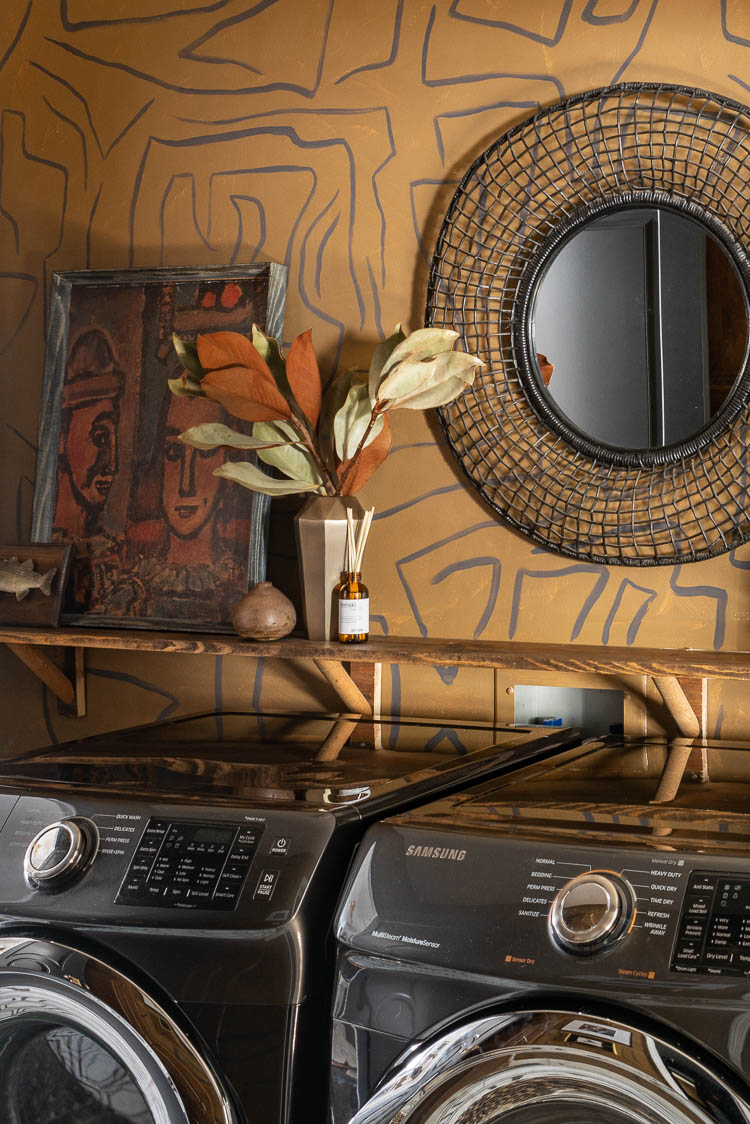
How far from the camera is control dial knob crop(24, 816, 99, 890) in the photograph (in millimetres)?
1394

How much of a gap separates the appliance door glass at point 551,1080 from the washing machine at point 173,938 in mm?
167

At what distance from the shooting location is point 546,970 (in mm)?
1128

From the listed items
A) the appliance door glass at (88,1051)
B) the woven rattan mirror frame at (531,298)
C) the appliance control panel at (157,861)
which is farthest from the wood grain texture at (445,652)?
the appliance door glass at (88,1051)

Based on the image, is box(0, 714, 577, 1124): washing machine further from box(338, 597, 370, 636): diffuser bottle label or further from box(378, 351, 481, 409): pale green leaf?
box(378, 351, 481, 409): pale green leaf

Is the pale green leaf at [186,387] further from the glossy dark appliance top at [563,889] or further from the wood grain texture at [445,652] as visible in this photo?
the glossy dark appliance top at [563,889]

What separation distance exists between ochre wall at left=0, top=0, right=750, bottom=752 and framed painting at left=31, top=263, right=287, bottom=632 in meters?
0.11

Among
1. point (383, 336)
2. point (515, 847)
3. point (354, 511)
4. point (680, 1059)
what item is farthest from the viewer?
point (383, 336)

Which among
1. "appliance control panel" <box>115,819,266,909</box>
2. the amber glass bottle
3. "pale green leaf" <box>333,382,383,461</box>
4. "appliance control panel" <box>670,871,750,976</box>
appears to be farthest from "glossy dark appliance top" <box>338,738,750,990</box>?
"pale green leaf" <box>333,382,383,461</box>

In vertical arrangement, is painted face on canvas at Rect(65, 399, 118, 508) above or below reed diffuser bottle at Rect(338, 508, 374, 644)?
above

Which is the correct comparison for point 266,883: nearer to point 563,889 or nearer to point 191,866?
Answer: point 191,866

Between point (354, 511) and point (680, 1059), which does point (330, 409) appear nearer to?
point (354, 511)

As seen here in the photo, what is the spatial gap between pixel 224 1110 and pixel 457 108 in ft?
5.61

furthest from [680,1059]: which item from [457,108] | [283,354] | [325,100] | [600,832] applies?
[325,100]

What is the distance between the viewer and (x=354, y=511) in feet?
6.25
